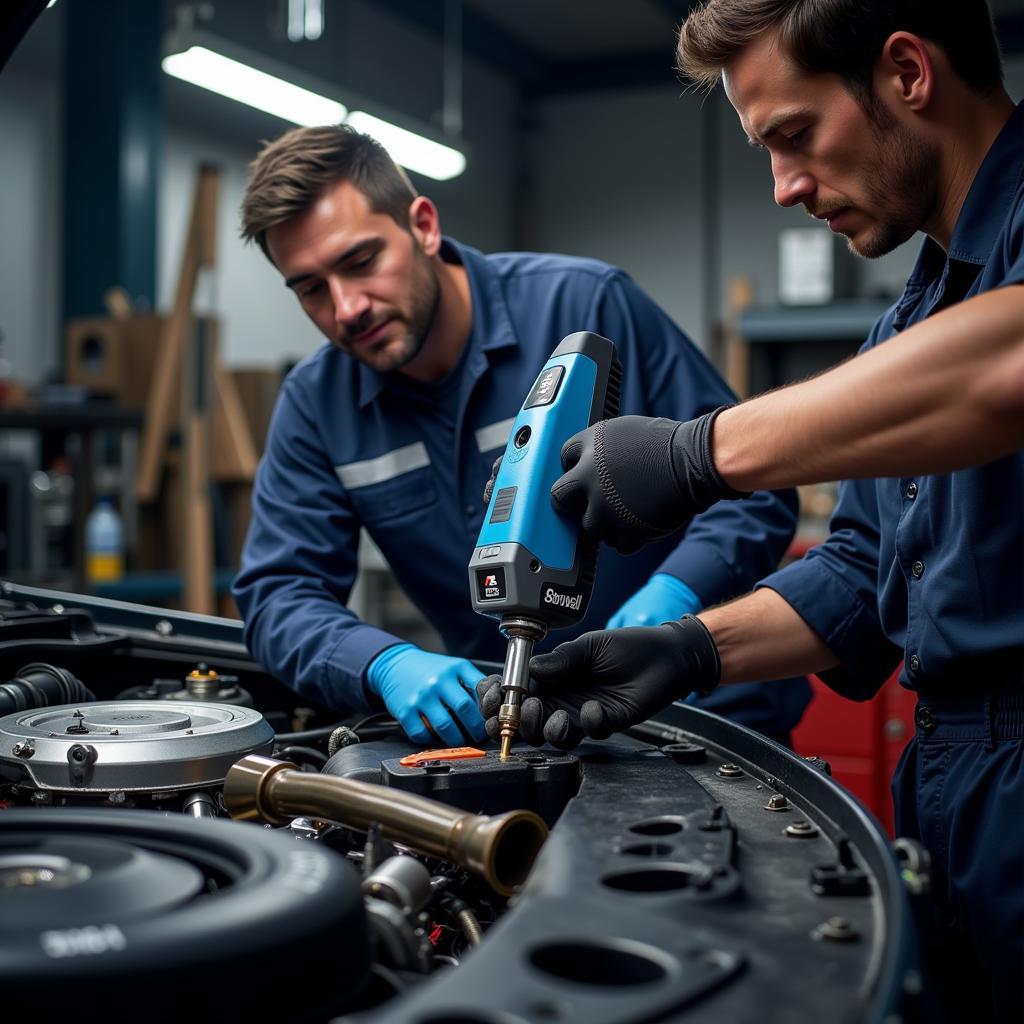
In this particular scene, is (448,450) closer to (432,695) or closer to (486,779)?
(432,695)

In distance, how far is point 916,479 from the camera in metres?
1.22

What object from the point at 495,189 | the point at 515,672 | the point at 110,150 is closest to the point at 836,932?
the point at 515,672

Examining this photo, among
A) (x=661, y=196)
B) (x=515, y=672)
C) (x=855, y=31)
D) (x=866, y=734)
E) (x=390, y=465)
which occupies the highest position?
(x=661, y=196)

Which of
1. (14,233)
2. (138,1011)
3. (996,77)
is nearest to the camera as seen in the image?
(138,1011)

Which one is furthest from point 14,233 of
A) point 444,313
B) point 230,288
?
point 444,313

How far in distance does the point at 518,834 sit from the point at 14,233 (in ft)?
19.9

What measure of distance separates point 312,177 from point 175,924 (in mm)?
1443

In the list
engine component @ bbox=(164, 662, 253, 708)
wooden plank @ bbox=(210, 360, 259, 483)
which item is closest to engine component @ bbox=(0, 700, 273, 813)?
engine component @ bbox=(164, 662, 253, 708)

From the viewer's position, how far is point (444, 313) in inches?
73.7

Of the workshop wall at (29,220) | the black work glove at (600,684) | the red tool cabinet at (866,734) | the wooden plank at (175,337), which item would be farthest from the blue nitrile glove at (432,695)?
the workshop wall at (29,220)

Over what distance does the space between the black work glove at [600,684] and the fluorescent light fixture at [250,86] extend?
3.26 meters

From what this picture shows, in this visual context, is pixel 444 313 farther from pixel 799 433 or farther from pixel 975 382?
pixel 975 382

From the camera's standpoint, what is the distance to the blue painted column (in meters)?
5.74

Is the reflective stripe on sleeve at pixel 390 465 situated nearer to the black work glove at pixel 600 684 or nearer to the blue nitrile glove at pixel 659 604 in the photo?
the blue nitrile glove at pixel 659 604
